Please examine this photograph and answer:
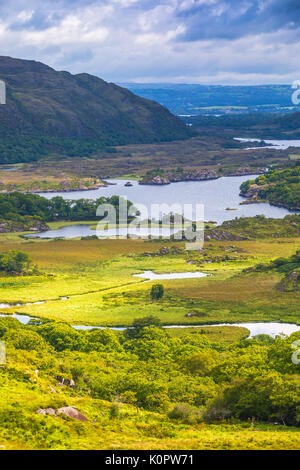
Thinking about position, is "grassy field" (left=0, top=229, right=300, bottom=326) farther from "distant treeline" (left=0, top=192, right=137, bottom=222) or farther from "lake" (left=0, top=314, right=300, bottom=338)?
"distant treeline" (left=0, top=192, right=137, bottom=222)

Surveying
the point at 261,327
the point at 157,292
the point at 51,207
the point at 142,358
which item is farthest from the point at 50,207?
the point at 142,358

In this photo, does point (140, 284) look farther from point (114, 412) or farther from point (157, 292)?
point (114, 412)

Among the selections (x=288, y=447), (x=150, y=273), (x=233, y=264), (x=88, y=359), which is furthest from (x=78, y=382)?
(x=233, y=264)

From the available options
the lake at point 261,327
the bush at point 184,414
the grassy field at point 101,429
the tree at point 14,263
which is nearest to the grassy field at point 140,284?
the lake at point 261,327

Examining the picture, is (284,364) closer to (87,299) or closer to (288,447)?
(288,447)

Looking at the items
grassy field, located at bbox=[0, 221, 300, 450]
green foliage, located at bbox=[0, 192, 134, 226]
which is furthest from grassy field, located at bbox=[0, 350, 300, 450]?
green foliage, located at bbox=[0, 192, 134, 226]
